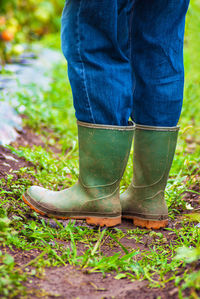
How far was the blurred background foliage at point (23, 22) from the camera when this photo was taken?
4070 millimetres

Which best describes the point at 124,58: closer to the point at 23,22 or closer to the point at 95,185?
the point at 95,185

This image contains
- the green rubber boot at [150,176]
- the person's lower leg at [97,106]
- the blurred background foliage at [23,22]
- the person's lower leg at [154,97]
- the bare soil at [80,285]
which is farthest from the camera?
the blurred background foliage at [23,22]

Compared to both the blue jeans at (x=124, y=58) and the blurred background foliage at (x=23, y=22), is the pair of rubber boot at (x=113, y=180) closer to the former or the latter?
the blue jeans at (x=124, y=58)

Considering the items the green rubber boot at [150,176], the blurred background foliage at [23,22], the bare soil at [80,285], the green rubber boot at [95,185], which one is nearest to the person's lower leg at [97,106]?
the green rubber boot at [95,185]

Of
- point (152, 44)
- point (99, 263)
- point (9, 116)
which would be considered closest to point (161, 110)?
point (152, 44)

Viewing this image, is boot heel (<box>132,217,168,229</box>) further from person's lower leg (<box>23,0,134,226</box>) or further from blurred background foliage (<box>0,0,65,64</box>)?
blurred background foliage (<box>0,0,65,64</box>)

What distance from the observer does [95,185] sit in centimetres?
138

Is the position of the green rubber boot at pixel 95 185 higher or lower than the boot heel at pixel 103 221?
higher

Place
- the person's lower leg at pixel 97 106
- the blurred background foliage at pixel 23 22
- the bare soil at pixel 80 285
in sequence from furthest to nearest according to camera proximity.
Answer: the blurred background foliage at pixel 23 22
the person's lower leg at pixel 97 106
the bare soil at pixel 80 285

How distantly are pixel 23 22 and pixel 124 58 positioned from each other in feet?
16.5

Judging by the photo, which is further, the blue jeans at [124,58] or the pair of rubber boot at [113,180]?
the pair of rubber boot at [113,180]

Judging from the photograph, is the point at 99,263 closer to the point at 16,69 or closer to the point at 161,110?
the point at 161,110

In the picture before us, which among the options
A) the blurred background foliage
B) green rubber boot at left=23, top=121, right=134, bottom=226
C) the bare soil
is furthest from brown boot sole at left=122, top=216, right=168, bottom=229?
the blurred background foliage

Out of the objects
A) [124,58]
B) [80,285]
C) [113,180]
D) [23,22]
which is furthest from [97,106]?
[23,22]
